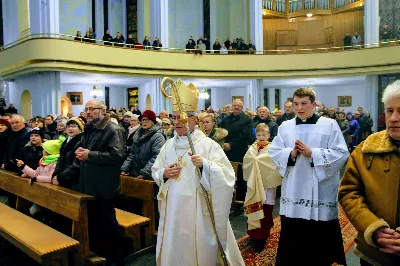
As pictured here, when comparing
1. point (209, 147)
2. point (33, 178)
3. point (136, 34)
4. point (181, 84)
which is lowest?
point (33, 178)

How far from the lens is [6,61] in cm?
Result: 1526

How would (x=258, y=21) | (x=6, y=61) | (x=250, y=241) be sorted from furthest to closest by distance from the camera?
(x=258, y=21) < (x=6, y=61) < (x=250, y=241)

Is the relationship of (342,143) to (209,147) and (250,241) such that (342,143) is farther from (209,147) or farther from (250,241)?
(250,241)

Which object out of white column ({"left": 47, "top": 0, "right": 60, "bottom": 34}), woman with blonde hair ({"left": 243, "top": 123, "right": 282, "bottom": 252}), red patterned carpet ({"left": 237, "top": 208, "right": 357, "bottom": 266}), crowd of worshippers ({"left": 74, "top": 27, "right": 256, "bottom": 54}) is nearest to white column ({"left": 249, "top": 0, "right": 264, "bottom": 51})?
crowd of worshippers ({"left": 74, "top": 27, "right": 256, "bottom": 54})

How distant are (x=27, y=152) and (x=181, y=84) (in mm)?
3330

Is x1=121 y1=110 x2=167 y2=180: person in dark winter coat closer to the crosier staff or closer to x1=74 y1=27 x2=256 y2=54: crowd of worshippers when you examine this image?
the crosier staff

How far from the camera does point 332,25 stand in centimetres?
2330

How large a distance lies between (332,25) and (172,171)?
23.0m

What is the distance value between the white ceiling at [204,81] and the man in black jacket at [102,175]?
39.6 feet

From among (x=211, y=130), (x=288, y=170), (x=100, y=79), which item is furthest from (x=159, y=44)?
(x=288, y=170)

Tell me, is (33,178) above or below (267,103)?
below

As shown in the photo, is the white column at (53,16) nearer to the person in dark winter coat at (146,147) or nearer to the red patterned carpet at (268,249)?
the person in dark winter coat at (146,147)

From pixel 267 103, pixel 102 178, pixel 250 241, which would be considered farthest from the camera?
pixel 267 103

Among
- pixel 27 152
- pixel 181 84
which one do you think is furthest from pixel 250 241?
pixel 27 152
